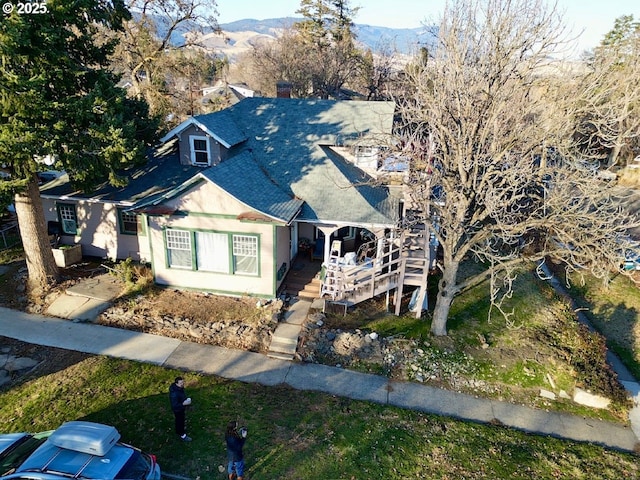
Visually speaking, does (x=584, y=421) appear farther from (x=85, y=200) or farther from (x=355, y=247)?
(x=85, y=200)

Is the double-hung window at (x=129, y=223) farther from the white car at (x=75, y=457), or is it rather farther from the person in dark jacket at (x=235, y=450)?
the person in dark jacket at (x=235, y=450)

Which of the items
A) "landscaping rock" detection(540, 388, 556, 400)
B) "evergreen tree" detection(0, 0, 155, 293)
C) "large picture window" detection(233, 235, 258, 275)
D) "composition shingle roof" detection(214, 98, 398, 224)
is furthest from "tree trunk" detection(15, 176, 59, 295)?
"landscaping rock" detection(540, 388, 556, 400)

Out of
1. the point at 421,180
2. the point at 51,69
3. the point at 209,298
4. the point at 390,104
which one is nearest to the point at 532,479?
the point at 421,180

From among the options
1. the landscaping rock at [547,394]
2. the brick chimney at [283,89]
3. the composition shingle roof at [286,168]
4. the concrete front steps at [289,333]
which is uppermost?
the brick chimney at [283,89]

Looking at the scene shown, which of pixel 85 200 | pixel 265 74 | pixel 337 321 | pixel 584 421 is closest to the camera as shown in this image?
pixel 584 421

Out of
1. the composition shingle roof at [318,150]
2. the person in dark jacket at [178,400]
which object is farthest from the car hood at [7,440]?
the composition shingle roof at [318,150]

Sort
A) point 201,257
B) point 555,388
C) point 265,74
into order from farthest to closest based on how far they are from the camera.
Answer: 1. point 265,74
2. point 201,257
3. point 555,388

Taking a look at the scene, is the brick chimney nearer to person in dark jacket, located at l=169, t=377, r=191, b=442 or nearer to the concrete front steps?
the concrete front steps
